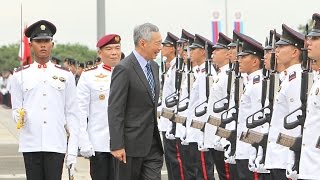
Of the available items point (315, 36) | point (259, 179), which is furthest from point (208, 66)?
point (315, 36)

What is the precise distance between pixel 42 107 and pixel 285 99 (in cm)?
208

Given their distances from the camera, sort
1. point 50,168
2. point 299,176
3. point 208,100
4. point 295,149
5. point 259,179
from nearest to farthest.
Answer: point 299,176 → point 295,149 → point 50,168 → point 259,179 → point 208,100

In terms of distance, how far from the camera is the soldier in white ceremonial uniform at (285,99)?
24.8 feet

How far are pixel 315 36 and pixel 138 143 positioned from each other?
1625 mm

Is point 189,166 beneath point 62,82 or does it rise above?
beneath

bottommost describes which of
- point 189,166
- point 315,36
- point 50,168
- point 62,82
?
point 189,166

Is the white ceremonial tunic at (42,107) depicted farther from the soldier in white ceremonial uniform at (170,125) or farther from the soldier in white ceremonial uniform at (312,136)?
the soldier in white ceremonial uniform at (170,125)

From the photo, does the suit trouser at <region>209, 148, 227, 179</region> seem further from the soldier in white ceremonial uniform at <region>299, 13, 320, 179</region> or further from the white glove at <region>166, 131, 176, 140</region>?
the soldier in white ceremonial uniform at <region>299, 13, 320, 179</region>

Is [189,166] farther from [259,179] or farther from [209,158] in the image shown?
[259,179]

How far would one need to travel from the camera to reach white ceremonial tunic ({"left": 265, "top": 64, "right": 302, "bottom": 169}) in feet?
24.8

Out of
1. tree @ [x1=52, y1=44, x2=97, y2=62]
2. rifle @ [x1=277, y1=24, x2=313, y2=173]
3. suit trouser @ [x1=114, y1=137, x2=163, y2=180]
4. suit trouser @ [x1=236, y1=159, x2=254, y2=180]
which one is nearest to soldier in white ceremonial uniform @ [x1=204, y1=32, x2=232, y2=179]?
suit trouser @ [x1=236, y1=159, x2=254, y2=180]

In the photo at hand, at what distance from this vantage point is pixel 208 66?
1097cm

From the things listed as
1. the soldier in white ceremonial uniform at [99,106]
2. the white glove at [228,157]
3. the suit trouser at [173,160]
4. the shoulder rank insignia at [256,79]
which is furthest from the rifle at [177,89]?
the shoulder rank insignia at [256,79]

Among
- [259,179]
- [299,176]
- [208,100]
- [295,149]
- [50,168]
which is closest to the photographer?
[299,176]
